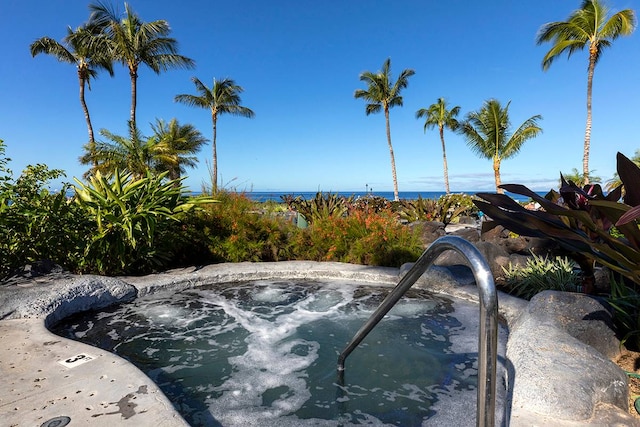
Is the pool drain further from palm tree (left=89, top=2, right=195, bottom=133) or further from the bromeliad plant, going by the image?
palm tree (left=89, top=2, right=195, bottom=133)

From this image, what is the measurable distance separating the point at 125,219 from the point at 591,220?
192 inches

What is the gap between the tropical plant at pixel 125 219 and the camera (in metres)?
4.41

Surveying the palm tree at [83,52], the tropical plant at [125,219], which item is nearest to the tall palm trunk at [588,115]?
the tropical plant at [125,219]

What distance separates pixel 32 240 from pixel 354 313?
4.09m

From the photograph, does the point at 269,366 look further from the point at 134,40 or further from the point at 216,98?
the point at 216,98

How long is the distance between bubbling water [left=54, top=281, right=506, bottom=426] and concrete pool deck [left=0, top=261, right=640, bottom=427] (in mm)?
407

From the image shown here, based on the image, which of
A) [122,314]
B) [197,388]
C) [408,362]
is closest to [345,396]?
[408,362]

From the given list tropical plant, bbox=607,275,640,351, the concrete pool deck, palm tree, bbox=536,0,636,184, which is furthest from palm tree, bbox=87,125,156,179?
palm tree, bbox=536,0,636,184

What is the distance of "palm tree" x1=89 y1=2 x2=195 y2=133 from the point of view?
19328mm

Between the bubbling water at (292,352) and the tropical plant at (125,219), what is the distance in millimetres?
877

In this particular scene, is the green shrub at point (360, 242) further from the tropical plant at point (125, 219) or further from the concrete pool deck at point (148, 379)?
the concrete pool deck at point (148, 379)

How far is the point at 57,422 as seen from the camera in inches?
57.6

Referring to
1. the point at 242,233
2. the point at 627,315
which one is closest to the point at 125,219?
the point at 242,233

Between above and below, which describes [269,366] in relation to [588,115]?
below
